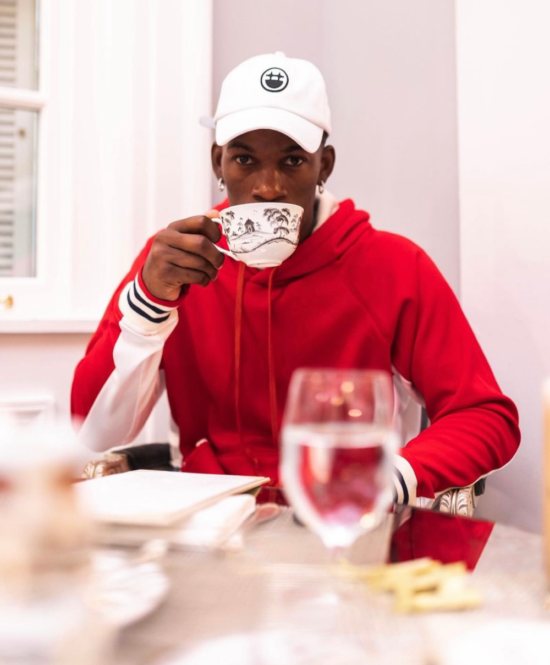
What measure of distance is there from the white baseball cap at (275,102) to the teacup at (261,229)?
10.6 inches

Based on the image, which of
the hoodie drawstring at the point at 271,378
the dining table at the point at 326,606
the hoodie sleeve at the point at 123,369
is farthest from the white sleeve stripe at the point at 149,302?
the dining table at the point at 326,606

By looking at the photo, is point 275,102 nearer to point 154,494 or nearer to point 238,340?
point 238,340

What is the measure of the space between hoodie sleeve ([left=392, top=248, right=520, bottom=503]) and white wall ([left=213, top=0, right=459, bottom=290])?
43 centimetres

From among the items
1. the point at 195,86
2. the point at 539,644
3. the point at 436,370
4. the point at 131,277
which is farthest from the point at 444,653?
the point at 195,86

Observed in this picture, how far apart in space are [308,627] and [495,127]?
50.9 inches

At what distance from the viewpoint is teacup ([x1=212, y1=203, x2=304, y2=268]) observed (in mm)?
1049

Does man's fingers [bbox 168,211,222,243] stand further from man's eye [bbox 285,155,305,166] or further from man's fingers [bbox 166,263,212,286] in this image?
man's eye [bbox 285,155,305,166]

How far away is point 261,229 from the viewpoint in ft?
3.47

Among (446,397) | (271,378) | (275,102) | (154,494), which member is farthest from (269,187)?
(154,494)

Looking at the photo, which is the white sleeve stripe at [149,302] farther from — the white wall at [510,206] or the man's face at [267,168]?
the white wall at [510,206]

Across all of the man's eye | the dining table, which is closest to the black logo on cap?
the man's eye

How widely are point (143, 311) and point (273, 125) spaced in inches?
16.4

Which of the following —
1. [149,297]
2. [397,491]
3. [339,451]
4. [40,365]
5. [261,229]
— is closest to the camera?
[339,451]

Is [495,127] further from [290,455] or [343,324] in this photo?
[290,455]
